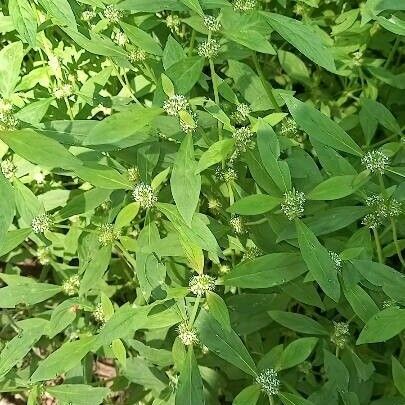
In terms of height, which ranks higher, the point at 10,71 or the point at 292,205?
the point at 10,71

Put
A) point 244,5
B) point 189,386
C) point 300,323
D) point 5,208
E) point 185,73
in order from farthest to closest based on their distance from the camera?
point 244,5
point 300,323
point 185,73
point 189,386
point 5,208

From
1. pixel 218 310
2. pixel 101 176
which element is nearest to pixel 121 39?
pixel 101 176

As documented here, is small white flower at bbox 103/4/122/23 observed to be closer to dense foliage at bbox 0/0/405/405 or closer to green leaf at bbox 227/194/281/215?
dense foliage at bbox 0/0/405/405

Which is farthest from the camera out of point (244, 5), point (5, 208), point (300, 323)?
point (244, 5)

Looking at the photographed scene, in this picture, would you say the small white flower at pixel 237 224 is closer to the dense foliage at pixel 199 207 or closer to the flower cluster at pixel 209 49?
the dense foliage at pixel 199 207

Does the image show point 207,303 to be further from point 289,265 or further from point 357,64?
point 357,64

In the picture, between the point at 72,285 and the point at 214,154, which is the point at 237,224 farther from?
the point at 72,285
